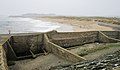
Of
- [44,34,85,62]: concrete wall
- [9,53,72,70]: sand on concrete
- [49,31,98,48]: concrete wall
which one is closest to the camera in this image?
[44,34,85,62]: concrete wall

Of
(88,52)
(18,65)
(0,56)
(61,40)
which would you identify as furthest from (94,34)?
(0,56)

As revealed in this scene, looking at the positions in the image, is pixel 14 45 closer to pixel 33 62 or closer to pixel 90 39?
pixel 33 62

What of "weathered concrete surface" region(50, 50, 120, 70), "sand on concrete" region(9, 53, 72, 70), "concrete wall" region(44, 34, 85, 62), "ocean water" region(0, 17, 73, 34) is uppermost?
"weathered concrete surface" region(50, 50, 120, 70)

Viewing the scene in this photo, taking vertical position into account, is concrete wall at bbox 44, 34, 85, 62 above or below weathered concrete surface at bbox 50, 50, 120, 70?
below

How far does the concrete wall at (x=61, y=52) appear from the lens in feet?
39.9

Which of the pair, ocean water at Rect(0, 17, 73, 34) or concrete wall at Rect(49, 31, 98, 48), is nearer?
concrete wall at Rect(49, 31, 98, 48)

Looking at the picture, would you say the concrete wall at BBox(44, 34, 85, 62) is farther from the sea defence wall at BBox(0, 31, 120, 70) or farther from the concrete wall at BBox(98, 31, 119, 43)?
the concrete wall at BBox(98, 31, 119, 43)

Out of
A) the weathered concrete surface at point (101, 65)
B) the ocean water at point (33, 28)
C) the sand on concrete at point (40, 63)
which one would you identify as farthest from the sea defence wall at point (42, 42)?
the ocean water at point (33, 28)

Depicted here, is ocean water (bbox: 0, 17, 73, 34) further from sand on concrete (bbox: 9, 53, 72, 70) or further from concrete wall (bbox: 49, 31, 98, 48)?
sand on concrete (bbox: 9, 53, 72, 70)

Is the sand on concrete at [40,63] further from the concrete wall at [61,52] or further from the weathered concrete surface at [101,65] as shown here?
the weathered concrete surface at [101,65]

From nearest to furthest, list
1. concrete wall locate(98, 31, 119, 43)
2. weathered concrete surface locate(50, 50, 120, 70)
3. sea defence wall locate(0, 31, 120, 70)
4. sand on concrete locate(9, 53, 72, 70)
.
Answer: weathered concrete surface locate(50, 50, 120, 70), sand on concrete locate(9, 53, 72, 70), sea defence wall locate(0, 31, 120, 70), concrete wall locate(98, 31, 119, 43)

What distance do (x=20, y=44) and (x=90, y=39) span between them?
7915 millimetres

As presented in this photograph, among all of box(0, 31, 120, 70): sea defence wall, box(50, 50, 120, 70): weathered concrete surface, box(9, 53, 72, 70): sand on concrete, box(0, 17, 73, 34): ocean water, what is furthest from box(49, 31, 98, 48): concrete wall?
box(0, 17, 73, 34): ocean water

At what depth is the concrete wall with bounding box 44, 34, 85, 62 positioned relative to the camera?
1216 centimetres
